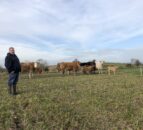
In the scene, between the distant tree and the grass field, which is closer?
the grass field

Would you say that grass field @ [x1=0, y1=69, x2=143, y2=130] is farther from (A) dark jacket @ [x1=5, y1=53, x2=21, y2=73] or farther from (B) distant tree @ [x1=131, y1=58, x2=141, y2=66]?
(B) distant tree @ [x1=131, y1=58, x2=141, y2=66]

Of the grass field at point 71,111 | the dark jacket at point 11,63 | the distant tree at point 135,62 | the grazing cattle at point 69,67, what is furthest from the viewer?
the distant tree at point 135,62

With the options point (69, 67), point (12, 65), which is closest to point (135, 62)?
point (69, 67)

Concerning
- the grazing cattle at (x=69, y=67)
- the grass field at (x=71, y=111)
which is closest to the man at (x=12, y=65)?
the grass field at (x=71, y=111)

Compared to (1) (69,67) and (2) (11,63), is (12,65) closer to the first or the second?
(2) (11,63)

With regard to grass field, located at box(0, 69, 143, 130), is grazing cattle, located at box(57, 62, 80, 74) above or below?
above

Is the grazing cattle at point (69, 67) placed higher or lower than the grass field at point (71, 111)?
higher

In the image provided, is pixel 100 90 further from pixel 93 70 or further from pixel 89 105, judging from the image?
pixel 93 70

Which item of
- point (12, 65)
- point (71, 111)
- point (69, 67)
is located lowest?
point (71, 111)

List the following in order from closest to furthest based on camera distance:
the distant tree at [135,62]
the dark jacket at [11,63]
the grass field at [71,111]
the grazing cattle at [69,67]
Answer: the grass field at [71,111], the dark jacket at [11,63], the grazing cattle at [69,67], the distant tree at [135,62]

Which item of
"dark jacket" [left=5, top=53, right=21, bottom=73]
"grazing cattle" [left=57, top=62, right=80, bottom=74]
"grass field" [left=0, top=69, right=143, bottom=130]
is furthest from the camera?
"grazing cattle" [left=57, top=62, right=80, bottom=74]

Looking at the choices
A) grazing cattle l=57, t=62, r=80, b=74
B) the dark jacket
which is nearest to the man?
the dark jacket

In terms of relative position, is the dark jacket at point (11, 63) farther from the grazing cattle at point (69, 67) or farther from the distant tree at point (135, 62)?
the distant tree at point (135, 62)

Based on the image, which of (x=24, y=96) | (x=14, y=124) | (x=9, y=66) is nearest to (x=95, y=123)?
(x=14, y=124)
